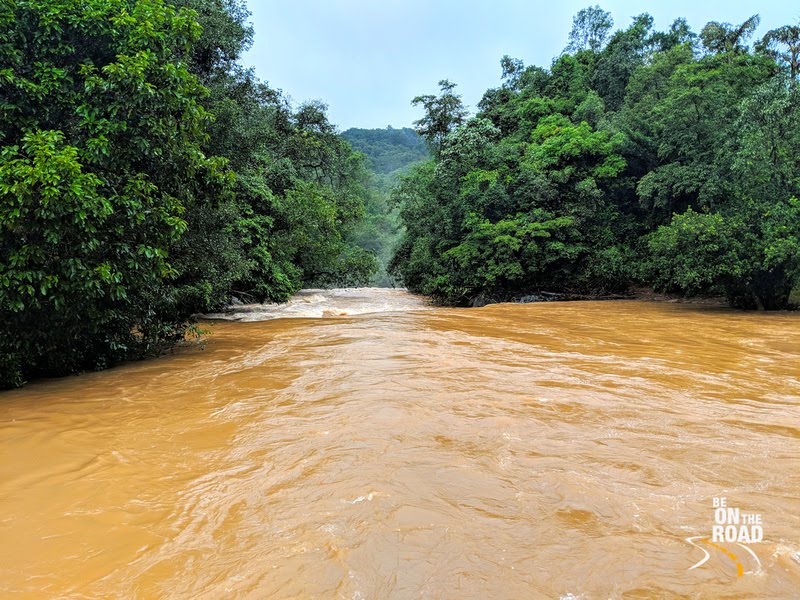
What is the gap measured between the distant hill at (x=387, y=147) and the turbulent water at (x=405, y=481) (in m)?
65.3

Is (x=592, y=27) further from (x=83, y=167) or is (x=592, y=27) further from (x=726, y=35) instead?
(x=83, y=167)

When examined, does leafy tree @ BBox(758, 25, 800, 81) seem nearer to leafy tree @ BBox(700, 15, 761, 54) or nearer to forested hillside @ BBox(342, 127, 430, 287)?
leafy tree @ BBox(700, 15, 761, 54)

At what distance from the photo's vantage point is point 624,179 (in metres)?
20.3

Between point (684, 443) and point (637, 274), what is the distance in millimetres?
17886

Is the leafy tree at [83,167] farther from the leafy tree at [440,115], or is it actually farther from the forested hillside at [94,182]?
the leafy tree at [440,115]

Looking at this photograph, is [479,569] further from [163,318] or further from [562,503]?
[163,318]

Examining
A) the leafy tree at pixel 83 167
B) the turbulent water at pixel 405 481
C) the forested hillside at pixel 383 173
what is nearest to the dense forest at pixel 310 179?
the leafy tree at pixel 83 167

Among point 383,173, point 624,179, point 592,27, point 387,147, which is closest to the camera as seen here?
point 624,179

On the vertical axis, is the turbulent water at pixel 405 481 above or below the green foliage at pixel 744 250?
below

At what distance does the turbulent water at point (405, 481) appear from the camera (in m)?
1.94

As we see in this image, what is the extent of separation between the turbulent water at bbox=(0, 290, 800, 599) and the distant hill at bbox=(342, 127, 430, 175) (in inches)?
2570

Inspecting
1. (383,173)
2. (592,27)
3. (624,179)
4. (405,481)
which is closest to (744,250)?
(624,179)

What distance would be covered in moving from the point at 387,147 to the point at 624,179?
207 ft

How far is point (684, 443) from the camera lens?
3.29 metres
